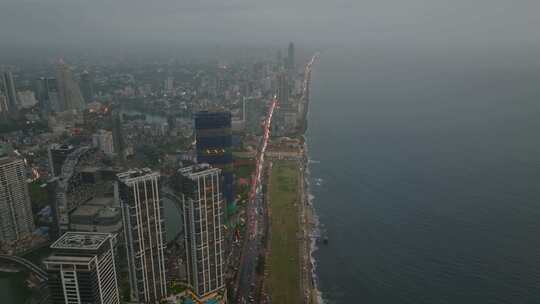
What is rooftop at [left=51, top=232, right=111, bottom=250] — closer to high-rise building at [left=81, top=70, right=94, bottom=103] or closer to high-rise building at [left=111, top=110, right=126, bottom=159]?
high-rise building at [left=111, top=110, right=126, bottom=159]

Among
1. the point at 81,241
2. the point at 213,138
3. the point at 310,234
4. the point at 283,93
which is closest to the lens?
the point at 81,241

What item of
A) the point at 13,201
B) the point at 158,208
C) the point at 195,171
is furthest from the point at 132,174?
the point at 13,201

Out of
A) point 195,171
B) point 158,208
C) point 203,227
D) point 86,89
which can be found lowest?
point 86,89

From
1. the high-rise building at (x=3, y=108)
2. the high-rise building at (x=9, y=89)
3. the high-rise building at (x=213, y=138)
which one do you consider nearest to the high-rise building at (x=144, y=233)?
the high-rise building at (x=213, y=138)

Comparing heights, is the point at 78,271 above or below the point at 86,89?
above

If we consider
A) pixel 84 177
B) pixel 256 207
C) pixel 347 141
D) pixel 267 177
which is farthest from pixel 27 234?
pixel 347 141

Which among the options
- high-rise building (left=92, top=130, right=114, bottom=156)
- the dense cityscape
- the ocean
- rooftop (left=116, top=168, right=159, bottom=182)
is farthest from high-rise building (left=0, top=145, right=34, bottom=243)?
the ocean

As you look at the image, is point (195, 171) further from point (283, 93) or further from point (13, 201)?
point (283, 93)
